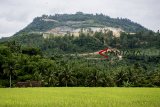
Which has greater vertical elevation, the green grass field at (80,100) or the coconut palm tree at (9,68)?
the green grass field at (80,100)

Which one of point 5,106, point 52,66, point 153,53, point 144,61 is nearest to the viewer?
point 5,106

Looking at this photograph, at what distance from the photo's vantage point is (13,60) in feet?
331

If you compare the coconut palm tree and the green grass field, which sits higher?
the green grass field

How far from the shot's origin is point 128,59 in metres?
175

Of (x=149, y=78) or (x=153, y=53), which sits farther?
(x=153, y=53)

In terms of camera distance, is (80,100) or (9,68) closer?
(80,100)

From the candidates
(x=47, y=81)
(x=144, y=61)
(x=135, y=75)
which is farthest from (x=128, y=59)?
(x=47, y=81)

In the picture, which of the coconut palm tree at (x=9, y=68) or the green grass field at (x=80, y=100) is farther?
the coconut palm tree at (x=9, y=68)

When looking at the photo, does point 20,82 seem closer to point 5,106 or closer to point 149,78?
point 149,78

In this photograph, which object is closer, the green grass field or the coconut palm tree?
the green grass field

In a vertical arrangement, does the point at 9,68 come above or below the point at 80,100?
below

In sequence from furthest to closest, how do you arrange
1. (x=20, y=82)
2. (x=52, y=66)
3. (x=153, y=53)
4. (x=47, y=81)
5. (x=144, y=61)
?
1. (x=153, y=53)
2. (x=144, y=61)
3. (x=52, y=66)
4. (x=47, y=81)
5. (x=20, y=82)

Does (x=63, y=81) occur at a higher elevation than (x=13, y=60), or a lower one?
lower

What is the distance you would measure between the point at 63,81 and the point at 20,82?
14466 millimetres
